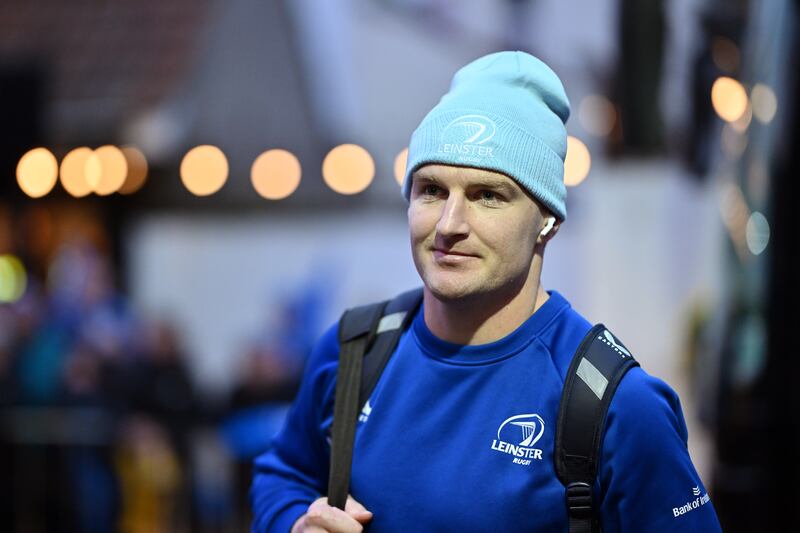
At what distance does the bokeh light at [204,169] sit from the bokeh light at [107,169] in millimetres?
656

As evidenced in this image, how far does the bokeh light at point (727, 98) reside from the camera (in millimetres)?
6211

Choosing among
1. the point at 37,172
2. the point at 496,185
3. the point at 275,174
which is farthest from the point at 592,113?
the point at 496,185

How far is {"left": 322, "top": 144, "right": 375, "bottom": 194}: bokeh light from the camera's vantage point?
1283 cm

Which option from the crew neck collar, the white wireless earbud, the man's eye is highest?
the man's eye

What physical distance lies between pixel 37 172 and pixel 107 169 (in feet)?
3.09

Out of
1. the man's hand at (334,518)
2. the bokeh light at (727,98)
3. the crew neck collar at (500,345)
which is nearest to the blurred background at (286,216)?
the bokeh light at (727,98)

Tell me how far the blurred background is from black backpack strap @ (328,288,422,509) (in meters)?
2.79

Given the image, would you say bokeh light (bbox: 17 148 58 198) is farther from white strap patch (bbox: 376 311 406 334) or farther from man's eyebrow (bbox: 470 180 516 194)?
man's eyebrow (bbox: 470 180 516 194)

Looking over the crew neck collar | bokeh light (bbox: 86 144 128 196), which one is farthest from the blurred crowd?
the crew neck collar

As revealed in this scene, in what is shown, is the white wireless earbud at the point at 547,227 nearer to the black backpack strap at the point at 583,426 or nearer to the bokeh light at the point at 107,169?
the black backpack strap at the point at 583,426

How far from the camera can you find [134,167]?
1330 cm

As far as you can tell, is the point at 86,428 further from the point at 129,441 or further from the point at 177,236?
A: the point at 177,236

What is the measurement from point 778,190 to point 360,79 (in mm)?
9878

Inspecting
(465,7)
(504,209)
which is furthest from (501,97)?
(465,7)
